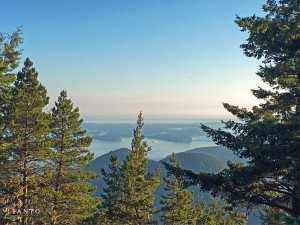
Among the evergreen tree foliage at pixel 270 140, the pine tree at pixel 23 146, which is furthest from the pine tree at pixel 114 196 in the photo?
the evergreen tree foliage at pixel 270 140

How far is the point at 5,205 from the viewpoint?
23.2 metres

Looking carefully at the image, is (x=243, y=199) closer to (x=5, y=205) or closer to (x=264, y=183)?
(x=264, y=183)

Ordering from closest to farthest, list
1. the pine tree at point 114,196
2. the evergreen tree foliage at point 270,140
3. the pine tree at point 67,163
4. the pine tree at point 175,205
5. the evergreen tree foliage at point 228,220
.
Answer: the evergreen tree foliage at point 270,140 → the pine tree at point 67,163 → the pine tree at point 114,196 → the pine tree at point 175,205 → the evergreen tree foliage at point 228,220

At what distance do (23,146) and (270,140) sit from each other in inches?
689

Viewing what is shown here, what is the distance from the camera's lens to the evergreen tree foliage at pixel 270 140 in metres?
11.0

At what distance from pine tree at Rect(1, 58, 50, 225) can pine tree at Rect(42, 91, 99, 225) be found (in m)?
2.43

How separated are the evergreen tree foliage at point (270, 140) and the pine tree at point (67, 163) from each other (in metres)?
15.8

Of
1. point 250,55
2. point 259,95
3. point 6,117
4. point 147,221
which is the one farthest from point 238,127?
point 147,221

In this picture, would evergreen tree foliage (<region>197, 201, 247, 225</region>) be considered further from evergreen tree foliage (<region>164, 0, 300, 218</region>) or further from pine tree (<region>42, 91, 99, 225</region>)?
evergreen tree foliage (<region>164, 0, 300, 218</region>)

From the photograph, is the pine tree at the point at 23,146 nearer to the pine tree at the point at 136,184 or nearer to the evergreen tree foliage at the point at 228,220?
the pine tree at the point at 136,184

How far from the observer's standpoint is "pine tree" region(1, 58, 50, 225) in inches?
875

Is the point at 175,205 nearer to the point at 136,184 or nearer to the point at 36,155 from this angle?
the point at 136,184

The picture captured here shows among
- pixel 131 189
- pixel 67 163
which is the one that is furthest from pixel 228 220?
pixel 67 163

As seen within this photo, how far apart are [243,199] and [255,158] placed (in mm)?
2058
